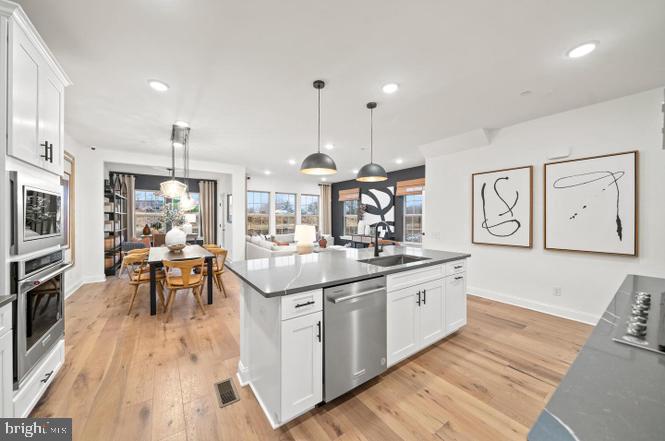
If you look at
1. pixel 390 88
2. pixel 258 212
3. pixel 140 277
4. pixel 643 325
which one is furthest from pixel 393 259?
pixel 258 212

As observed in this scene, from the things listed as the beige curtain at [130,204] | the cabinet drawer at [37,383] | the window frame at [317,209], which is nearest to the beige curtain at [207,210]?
the beige curtain at [130,204]

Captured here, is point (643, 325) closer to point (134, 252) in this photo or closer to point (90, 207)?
point (134, 252)

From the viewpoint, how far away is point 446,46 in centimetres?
198

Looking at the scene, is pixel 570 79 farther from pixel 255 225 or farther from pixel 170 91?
pixel 255 225

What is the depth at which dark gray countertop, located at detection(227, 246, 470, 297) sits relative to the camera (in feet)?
5.23

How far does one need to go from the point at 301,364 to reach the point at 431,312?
1409 millimetres

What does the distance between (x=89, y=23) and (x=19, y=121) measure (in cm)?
83

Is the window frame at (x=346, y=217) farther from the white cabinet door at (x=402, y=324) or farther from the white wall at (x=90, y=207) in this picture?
the white cabinet door at (x=402, y=324)

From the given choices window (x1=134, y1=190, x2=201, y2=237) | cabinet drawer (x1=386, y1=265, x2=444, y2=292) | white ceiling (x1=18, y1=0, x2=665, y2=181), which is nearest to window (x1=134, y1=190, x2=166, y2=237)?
window (x1=134, y1=190, x2=201, y2=237)

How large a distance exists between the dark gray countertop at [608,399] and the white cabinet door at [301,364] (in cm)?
124

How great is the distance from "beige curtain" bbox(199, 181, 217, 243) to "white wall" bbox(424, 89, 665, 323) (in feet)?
22.7

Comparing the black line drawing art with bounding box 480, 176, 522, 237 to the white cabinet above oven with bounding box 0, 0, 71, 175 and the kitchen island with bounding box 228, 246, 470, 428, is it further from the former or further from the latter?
the white cabinet above oven with bounding box 0, 0, 71, 175

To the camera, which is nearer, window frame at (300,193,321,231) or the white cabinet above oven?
the white cabinet above oven

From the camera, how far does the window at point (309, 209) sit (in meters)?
9.77
